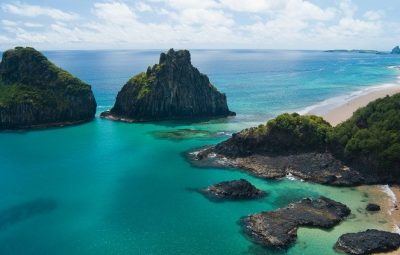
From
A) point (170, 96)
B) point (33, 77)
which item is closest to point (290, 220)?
point (170, 96)

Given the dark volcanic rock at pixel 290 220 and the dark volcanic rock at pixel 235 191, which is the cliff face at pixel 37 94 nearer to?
the dark volcanic rock at pixel 235 191

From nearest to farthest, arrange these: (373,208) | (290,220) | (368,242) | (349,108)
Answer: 1. (368,242)
2. (290,220)
3. (373,208)
4. (349,108)

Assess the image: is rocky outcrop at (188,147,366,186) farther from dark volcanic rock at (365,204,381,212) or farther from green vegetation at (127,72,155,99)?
green vegetation at (127,72,155,99)

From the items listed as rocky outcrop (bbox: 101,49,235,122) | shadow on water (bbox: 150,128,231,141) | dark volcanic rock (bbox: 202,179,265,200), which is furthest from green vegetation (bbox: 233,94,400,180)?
rocky outcrop (bbox: 101,49,235,122)

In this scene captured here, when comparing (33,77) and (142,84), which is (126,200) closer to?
(142,84)

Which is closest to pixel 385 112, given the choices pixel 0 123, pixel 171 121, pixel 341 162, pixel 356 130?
pixel 356 130

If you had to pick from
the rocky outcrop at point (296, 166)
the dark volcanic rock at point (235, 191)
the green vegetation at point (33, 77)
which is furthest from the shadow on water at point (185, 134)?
the dark volcanic rock at point (235, 191)
